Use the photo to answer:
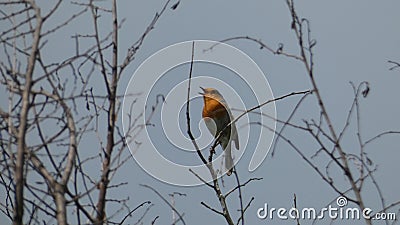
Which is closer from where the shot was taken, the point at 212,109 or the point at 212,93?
the point at 212,93

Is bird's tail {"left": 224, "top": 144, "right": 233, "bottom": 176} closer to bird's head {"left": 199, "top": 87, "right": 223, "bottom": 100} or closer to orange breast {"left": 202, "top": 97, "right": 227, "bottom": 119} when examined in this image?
bird's head {"left": 199, "top": 87, "right": 223, "bottom": 100}

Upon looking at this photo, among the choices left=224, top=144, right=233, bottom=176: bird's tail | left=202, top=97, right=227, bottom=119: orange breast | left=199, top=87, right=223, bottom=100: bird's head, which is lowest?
left=224, top=144, right=233, bottom=176: bird's tail

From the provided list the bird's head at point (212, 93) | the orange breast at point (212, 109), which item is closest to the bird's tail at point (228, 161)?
the bird's head at point (212, 93)

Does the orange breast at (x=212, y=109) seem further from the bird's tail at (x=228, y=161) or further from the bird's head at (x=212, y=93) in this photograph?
the bird's tail at (x=228, y=161)

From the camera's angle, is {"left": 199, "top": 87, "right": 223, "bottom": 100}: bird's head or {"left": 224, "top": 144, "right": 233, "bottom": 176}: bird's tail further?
{"left": 199, "top": 87, "right": 223, "bottom": 100}: bird's head

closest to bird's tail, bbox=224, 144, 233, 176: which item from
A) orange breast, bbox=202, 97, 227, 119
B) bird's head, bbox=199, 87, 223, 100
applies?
bird's head, bbox=199, 87, 223, 100

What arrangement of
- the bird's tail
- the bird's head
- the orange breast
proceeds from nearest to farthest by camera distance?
1. the bird's tail
2. the bird's head
3. the orange breast

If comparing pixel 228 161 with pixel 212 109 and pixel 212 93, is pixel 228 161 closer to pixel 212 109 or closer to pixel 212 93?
pixel 212 93

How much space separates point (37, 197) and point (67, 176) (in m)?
0.13

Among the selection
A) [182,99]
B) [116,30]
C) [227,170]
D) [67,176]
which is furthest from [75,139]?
[227,170]

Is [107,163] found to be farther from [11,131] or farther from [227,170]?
[227,170]

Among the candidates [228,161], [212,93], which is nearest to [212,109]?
[212,93]

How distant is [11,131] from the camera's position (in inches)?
61.4

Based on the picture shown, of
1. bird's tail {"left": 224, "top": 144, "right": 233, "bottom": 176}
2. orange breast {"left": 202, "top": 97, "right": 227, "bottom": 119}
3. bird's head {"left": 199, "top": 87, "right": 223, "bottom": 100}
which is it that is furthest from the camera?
orange breast {"left": 202, "top": 97, "right": 227, "bottom": 119}
